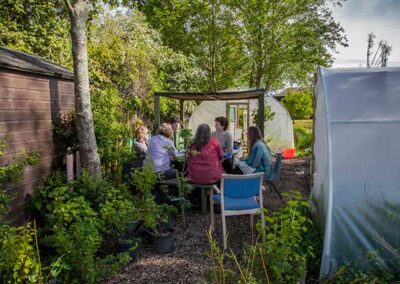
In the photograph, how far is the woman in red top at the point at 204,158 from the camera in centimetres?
518

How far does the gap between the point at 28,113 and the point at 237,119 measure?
41.1 ft

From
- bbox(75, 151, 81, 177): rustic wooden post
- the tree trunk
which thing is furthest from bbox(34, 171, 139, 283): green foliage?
bbox(75, 151, 81, 177): rustic wooden post

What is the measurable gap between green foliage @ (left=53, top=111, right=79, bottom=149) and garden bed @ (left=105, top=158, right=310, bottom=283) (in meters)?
1.99

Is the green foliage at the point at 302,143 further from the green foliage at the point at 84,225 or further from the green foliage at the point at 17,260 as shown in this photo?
the green foliage at the point at 17,260

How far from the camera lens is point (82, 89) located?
450 cm

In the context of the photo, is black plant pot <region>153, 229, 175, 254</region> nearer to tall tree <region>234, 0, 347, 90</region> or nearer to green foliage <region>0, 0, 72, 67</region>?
green foliage <region>0, 0, 72, 67</region>

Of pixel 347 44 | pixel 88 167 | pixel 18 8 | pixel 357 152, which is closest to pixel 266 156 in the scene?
pixel 357 152

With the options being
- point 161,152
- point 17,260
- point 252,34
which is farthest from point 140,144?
point 252,34

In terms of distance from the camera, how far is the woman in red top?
518cm

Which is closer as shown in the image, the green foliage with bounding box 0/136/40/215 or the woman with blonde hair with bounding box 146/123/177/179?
the green foliage with bounding box 0/136/40/215

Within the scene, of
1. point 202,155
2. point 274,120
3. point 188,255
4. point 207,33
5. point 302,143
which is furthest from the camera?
point 207,33

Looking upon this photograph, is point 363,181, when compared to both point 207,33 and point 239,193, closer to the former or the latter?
point 239,193

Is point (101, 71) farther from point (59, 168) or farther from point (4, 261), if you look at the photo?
point (4, 261)

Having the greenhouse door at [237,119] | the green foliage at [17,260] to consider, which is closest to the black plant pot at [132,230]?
the green foliage at [17,260]
